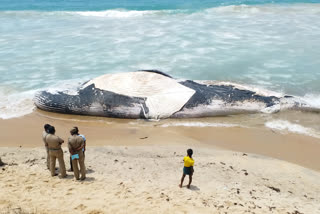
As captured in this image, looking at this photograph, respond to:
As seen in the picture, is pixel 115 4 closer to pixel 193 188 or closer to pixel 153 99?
pixel 153 99

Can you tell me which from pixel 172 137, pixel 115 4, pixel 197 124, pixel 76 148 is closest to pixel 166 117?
pixel 197 124

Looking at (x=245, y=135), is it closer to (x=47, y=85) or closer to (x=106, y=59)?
(x=47, y=85)

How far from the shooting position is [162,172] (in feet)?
23.0

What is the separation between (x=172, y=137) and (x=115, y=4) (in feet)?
103

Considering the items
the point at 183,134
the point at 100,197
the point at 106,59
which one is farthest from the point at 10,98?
the point at 100,197

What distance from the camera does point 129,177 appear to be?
6.73 metres

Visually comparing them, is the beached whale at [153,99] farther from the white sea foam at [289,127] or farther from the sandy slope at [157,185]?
the sandy slope at [157,185]

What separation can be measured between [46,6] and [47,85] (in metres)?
27.2

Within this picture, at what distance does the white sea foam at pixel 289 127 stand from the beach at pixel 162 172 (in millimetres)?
304

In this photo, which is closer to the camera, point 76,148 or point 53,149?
point 76,148

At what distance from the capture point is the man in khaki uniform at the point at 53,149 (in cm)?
→ 644

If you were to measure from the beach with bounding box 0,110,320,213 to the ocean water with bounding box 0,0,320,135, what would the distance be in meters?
1.52

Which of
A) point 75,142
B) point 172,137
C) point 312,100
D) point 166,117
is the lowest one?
point 172,137

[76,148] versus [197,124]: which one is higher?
[76,148]
